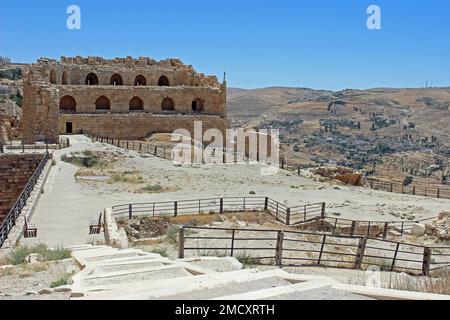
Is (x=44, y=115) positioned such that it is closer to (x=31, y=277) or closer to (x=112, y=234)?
(x=112, y=234)

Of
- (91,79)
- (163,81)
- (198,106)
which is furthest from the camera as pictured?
(163,81)

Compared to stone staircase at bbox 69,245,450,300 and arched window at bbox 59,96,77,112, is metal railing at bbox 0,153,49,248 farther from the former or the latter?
arched window at bbox 59,96,77,112

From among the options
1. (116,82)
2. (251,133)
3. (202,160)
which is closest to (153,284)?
(202,160)

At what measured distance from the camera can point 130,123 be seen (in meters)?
41.1

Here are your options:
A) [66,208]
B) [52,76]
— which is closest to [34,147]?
[66,208]

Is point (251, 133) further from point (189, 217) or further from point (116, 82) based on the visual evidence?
→ point (189, 217)

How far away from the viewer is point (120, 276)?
6527 mm

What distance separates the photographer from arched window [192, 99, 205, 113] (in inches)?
1822

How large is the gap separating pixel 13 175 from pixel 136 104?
22822 mm

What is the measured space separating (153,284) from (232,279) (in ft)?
3.12

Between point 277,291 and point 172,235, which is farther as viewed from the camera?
point 172,235

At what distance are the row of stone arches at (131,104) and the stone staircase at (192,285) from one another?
36.8m

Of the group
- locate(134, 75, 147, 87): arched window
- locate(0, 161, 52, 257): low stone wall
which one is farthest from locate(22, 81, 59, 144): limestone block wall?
locate(134, 75, 147, 87): arched window

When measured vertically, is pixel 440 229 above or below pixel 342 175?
below
